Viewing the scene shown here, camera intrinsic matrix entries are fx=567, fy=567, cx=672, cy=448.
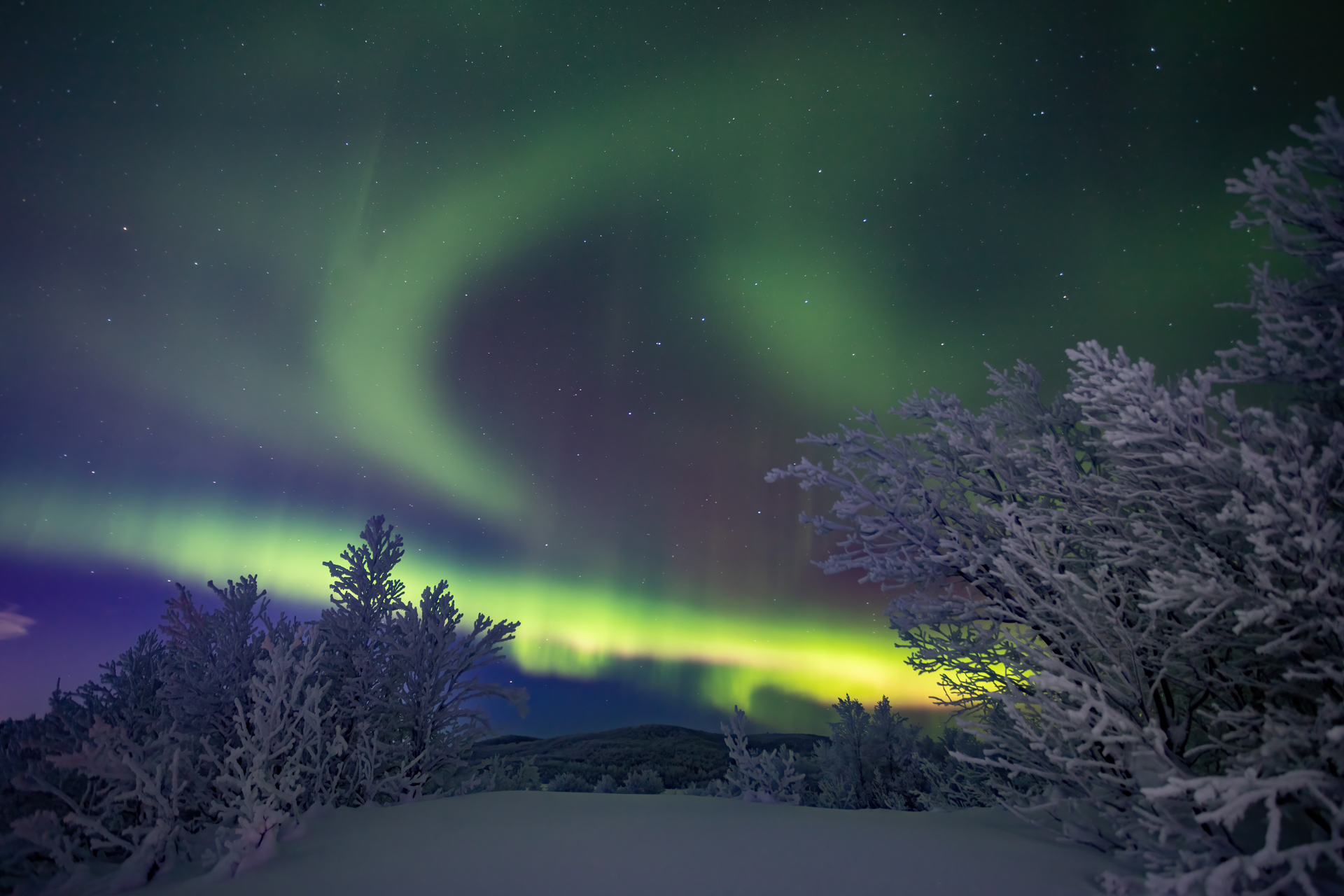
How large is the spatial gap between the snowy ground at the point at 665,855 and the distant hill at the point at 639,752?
279 inches

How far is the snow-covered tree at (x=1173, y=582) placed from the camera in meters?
2.63

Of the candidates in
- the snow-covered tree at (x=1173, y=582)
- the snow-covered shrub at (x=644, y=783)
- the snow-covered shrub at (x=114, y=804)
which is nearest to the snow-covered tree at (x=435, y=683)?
the snow-covered shrub at (x=114, y=804)

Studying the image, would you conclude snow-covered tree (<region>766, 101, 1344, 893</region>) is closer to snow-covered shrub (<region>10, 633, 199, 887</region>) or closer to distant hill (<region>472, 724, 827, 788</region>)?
snow-covered shrub (<region>10, 633, 199, 887</region>)

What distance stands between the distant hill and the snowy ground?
709cm

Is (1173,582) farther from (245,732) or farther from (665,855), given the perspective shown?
(245,732)

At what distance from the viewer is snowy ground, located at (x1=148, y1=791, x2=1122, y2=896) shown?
2887 millimetres

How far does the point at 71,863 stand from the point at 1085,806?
6168 millimetres

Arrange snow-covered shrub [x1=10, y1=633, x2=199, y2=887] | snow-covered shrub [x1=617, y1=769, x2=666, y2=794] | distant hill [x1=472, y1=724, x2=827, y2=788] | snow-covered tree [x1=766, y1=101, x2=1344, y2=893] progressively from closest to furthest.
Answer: snow-covered tree [x1=766, y1=101, x2=1344, y2=893] < snow-covered shrub [x1=10, y1=633, x2=199, y2=887] < snow-covered shrub [x1=617, y1=769, x2=666, y2=794] < distant hill [x1=472, y1=724, x2=827, y2=788]

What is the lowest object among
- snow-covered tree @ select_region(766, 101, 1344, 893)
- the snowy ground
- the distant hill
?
the distant hill

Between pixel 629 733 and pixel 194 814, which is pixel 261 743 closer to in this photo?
pixel 194 814

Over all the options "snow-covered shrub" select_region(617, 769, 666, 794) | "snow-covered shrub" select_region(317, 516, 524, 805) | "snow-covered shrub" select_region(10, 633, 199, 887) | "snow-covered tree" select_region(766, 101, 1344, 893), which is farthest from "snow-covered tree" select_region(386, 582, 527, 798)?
"snow-covered shrub" select_region(617, 769, 666, 794)

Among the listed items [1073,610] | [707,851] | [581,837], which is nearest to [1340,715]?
[1073,610]

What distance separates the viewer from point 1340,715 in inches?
97.2

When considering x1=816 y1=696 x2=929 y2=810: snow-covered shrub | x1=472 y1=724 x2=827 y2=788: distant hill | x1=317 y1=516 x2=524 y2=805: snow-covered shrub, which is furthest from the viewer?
x1=472 y1=724 x2=827 y2=788: distant hill
